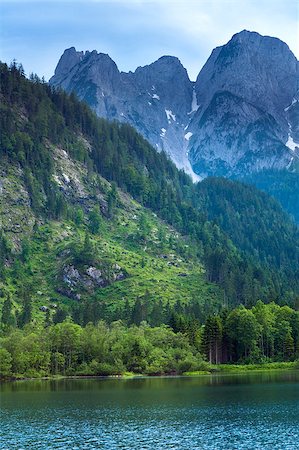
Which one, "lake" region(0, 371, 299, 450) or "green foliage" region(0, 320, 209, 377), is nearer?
"lake" region(0, 371, 299, 450)

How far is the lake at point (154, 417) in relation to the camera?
79938 mm

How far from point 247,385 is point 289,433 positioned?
201 ft

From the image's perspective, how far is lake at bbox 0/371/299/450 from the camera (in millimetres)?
79938

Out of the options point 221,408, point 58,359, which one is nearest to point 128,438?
point 221,408

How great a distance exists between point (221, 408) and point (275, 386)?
122 feet

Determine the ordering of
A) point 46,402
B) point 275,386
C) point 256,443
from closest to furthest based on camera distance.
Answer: point 256,443, point 46,402, point 275,386

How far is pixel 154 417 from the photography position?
98.4 m

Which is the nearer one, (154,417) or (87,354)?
(154,417)

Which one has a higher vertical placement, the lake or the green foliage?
the green foliage

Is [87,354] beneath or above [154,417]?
above

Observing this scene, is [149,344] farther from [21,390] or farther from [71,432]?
[71,432]

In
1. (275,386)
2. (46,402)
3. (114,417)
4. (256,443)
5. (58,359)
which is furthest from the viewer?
(58,359)

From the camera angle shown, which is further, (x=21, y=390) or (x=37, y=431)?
(x=21, y=390)

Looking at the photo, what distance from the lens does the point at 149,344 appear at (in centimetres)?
19638
